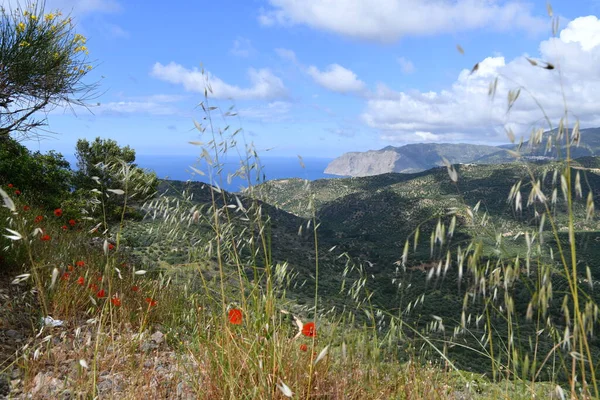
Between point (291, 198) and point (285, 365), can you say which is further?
point (291, 198)

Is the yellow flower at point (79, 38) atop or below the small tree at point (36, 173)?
atop

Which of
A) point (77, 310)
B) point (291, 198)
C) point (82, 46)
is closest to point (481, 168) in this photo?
point (291, 198)

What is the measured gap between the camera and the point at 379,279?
125ft

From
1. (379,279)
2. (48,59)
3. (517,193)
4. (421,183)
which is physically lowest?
(379,279)

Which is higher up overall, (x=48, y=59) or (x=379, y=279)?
(x=48, y=59)

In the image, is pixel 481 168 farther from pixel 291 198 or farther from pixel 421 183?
pixel 291 198

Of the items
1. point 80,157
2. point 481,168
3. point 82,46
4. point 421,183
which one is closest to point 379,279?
point 80,157

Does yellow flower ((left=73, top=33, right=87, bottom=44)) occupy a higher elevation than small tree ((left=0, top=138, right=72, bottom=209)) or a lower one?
higher

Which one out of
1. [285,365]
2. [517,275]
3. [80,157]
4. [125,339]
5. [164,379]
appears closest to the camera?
[517,275]

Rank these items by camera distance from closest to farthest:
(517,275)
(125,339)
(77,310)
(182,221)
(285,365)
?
1. (517,275)
2. (285,365)
3. (182,221)
4. (125,339)
5. (77,310)

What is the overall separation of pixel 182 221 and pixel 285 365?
134 centimetres

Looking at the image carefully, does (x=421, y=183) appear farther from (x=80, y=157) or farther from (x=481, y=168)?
(x=80, y=157)

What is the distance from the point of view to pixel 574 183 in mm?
2070

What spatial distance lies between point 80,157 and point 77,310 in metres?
18.2
